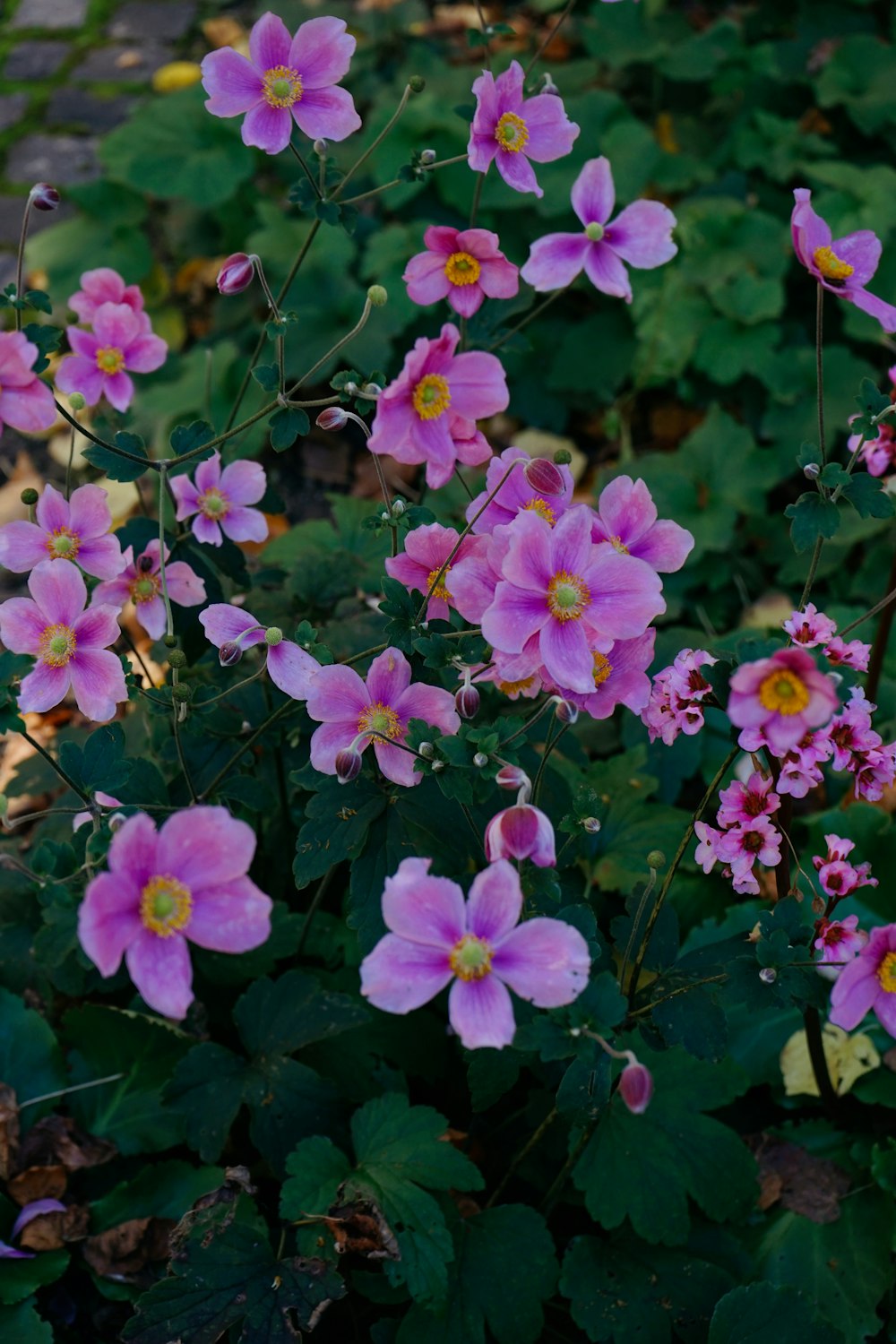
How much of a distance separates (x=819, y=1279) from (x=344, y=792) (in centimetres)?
113

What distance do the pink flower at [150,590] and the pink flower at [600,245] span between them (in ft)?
2.25

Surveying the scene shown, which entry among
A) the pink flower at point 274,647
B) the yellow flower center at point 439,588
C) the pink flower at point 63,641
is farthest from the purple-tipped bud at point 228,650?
the yellow flower center at point 439,588

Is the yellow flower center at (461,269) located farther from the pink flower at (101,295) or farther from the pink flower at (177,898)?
the pink flower at (177,898)

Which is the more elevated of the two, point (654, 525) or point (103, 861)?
point (654, 525)

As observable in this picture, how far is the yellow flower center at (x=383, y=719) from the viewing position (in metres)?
Result: 1.57

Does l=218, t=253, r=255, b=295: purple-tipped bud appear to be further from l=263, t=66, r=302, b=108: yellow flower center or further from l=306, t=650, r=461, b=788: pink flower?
l=306, t=650, r=461, b=788: pink flower

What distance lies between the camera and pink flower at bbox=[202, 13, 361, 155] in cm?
171

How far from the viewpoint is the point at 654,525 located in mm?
1611

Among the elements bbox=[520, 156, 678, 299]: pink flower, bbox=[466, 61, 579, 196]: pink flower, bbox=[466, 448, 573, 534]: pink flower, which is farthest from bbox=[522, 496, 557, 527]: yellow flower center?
bbox=[466, 61, 579, 196]: pink flower

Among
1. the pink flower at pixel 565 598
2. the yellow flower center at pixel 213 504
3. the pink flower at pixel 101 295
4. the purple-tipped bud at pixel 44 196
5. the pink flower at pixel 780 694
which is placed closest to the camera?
the pink flower at pixel 780 694

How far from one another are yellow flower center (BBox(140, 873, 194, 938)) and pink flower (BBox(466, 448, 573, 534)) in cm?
63

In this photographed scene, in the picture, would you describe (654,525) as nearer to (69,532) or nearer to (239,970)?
(69,532)

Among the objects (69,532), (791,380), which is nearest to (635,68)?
(791,380)

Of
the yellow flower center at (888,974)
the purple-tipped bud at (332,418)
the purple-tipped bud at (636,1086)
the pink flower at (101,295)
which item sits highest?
the purple-tipped bud at (332,418)
